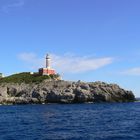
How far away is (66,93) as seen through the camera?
14488 centimetres

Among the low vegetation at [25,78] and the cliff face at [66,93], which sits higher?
the low vegetation at [25,78]

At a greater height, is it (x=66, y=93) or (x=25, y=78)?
(x=25, y=78)

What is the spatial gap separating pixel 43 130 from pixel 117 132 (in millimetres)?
10045

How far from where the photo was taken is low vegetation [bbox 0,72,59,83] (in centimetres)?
17400

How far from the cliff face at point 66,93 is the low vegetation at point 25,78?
12877mm

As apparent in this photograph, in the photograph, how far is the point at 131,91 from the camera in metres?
158

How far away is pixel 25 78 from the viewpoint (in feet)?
604

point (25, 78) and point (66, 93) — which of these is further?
point (25, 78)

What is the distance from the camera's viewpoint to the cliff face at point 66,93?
14625cm

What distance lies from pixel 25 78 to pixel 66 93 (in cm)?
4451

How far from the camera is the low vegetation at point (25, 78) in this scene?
571ft

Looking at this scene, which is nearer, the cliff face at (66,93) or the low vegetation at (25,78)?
the cliff face at (66,93)

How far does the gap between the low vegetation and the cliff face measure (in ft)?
42.2

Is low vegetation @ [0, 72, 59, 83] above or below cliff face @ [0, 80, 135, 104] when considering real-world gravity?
above
